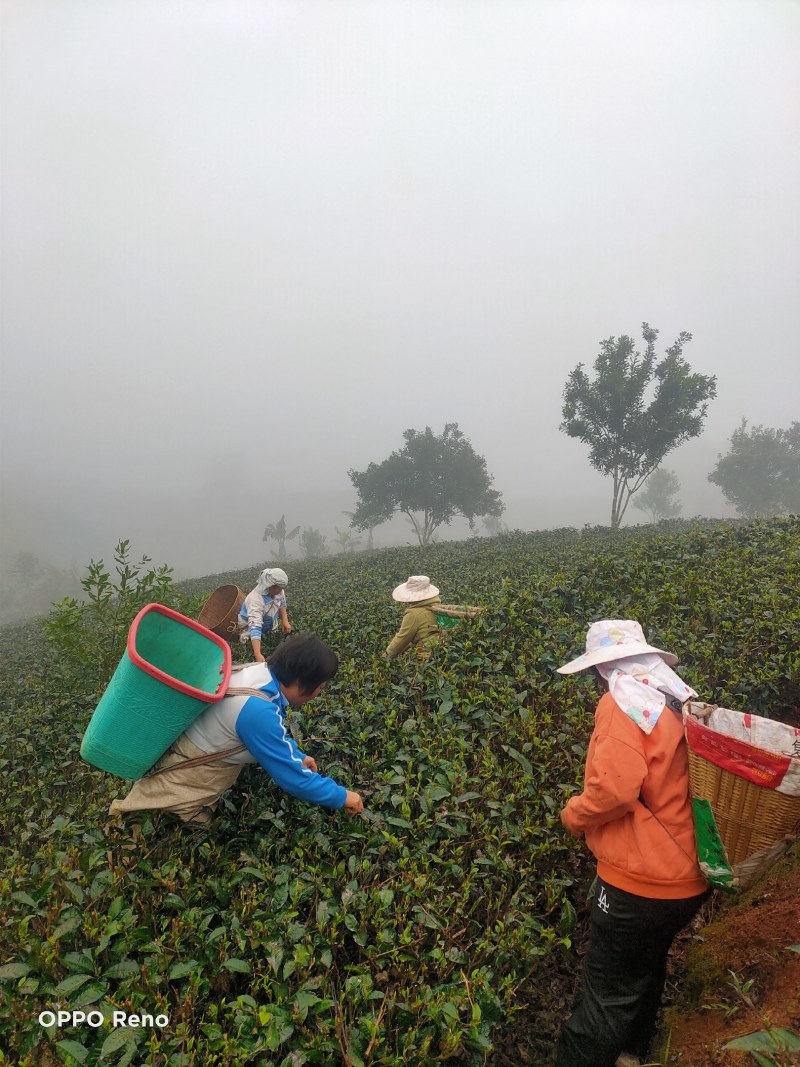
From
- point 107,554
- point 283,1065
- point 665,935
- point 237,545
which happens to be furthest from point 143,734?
point 237,545

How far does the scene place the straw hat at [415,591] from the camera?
5361mm

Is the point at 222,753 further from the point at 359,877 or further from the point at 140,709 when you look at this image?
the point at 359,877

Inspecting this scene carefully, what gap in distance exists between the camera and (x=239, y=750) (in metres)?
2.39

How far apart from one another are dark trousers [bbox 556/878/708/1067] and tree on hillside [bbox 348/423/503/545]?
34.9 m

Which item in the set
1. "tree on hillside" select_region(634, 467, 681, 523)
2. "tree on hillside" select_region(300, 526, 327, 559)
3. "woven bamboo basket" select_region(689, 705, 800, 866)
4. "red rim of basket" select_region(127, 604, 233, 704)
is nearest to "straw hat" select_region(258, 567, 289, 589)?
"red rim of basket" select_region(127, 604, 233, 704)

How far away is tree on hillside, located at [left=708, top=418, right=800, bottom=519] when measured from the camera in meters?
37.5

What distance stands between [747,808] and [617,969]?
3.46 feet

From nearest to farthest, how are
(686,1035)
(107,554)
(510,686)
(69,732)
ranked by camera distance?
(686,1035), (510,686), (69,732), (107,554)

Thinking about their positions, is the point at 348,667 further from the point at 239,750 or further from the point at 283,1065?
the point at 283,1065

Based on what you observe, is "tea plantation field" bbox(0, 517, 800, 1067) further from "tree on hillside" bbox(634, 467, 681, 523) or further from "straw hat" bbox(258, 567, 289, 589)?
"tree on hillside" bbox(634, 467, 681, 523)

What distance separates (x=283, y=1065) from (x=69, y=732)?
15.8 feet

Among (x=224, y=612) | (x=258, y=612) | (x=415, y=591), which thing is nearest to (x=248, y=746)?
(x=415, y=591)

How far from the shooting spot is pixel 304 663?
238cm

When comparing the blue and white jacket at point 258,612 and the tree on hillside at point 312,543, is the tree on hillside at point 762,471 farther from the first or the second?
the tree on hillside at point 312,543
